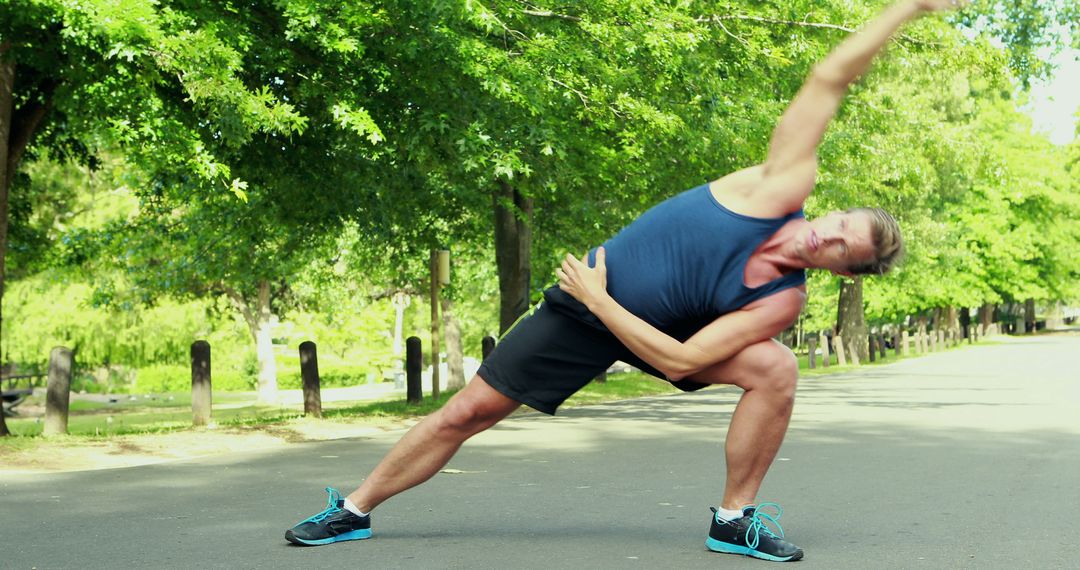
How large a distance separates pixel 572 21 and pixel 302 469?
22.7 feet

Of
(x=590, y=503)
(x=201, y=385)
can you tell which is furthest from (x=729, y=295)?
(x=201, y=385)

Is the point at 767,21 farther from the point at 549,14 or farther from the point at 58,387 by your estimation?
→ the point at 58,387

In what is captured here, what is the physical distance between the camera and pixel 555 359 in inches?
200

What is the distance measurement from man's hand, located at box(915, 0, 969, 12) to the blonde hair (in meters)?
0.74

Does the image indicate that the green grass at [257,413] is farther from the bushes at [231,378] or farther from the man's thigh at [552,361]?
the bushes at [231,378]

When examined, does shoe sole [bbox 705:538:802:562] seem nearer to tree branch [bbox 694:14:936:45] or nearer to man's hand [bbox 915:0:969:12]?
man's hand [bbox 915:0:969:12]

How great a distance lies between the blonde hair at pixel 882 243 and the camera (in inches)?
189

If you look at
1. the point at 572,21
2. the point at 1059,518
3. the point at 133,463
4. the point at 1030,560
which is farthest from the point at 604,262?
the point at 572,21

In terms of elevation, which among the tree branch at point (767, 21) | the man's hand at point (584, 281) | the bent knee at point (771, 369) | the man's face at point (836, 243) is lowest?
the bent knee at point (771, 369)

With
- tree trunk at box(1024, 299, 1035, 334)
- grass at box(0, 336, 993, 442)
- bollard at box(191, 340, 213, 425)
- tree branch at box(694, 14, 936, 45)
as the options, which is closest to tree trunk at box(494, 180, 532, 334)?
grass at box(0, 336, 993, 442)

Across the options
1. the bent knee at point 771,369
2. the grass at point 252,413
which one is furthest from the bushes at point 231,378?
the bent knee at point 771,369

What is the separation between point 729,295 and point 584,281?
21.0 inches

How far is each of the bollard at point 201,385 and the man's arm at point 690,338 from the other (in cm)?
888

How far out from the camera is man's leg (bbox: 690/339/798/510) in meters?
4.93
